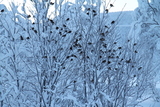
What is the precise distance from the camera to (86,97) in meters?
3.91

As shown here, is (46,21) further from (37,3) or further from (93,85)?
(93,85)

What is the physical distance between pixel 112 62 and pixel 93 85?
0.54 metres

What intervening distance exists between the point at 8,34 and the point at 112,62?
6.51 ft

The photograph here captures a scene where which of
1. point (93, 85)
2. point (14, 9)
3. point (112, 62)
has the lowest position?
point (93, 85)

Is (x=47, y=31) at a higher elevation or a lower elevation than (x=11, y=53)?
higher

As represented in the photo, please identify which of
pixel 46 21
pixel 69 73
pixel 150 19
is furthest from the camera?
pixel 150 19

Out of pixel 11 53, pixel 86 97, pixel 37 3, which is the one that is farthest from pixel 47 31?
pixel 86 97

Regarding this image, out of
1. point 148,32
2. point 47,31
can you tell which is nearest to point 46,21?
point 47,31

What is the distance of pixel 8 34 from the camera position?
3.99 meters

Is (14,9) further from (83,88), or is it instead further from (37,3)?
(83,88)

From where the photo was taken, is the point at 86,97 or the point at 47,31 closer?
the point at 47,31

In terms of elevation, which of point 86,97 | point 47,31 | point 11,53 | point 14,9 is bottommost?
point 86,97

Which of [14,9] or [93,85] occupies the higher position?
[14,9]

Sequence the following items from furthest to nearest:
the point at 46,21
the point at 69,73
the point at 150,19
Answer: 1. the point at 150,19
2. the point at 69,73
3. the point at 46,21
